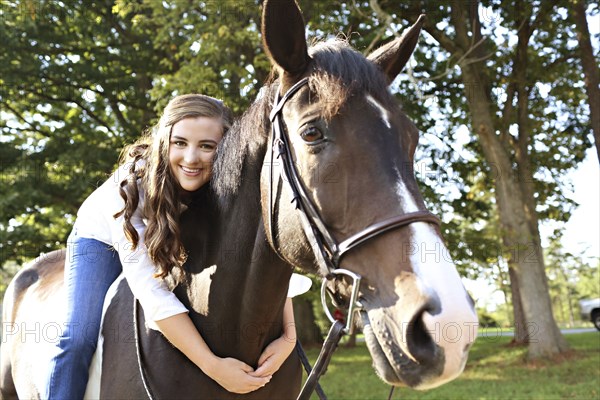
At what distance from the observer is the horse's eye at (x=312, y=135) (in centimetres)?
205

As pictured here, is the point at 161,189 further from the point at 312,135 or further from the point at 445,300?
the point at 445,300

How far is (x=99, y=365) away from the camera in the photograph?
109 inches

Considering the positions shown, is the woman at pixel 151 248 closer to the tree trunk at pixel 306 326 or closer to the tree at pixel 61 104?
the tree at pixel 61 104

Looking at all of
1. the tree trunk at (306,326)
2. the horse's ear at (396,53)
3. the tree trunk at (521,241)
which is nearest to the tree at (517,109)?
the tree trunk at (521,241)

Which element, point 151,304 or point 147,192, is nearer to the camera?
point 151,304

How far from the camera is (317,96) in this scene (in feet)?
6.99

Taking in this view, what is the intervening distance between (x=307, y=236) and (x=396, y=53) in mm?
1020

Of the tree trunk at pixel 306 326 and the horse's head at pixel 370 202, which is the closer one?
the horse's head at pixel 370 202

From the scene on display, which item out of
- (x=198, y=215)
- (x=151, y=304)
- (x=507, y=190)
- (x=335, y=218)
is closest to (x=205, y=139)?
(x=198, y=215)

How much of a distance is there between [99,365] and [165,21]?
11345mm

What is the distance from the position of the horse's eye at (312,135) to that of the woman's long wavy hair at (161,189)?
835 mm

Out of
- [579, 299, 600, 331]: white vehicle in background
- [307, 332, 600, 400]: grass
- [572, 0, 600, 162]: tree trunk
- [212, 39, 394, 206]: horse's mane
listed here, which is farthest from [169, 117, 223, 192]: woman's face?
[579, 299, 600, 331]: white vehicle in background

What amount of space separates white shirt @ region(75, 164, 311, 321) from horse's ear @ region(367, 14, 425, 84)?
1276mm

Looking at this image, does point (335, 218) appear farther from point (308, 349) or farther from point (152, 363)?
point (308, 349)
